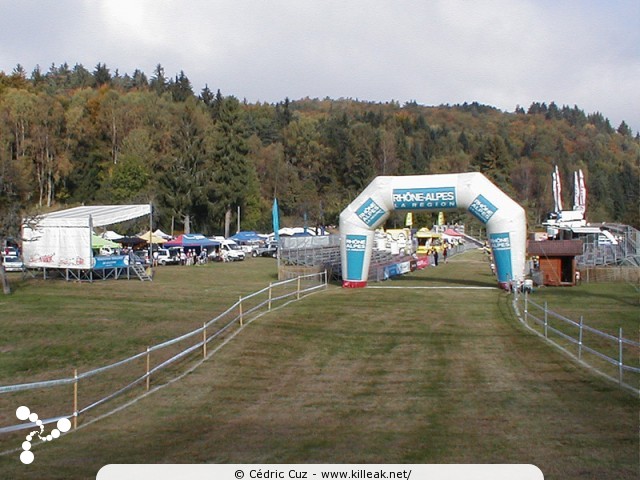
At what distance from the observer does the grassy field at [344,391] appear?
9.64 m

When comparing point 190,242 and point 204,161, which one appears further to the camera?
point 204,161

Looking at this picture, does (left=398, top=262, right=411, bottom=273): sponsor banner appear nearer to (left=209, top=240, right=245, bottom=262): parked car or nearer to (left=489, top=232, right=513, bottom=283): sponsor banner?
(left=489, top=232, right=513, bottom=283): sponsor banner

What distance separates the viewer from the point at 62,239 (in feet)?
137

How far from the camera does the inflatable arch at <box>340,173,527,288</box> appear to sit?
1346 inches

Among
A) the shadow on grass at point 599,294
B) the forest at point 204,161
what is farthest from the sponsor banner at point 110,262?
the shadow on grass at point 599,294

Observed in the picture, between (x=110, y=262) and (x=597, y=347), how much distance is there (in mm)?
31146

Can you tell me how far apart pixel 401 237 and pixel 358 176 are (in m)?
48.6

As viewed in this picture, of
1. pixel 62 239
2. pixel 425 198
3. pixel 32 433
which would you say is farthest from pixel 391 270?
pixel 32 433

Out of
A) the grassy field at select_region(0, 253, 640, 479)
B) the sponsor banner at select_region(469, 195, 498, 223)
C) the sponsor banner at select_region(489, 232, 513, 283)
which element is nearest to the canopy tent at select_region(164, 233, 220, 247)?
the grassy field at select_region(0, 253, 640, 479)

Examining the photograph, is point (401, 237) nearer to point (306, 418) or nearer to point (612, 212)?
point (306, 418)

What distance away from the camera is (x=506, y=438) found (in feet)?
34.1

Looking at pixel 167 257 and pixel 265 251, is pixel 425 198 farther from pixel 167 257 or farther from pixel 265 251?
pixel 265 251

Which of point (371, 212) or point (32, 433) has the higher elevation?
point (371, 212)

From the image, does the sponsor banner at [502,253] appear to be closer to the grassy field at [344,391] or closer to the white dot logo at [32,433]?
the grassy field at [344,391]
